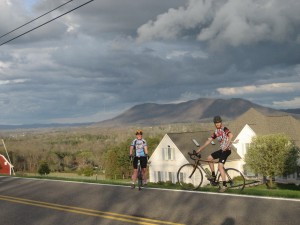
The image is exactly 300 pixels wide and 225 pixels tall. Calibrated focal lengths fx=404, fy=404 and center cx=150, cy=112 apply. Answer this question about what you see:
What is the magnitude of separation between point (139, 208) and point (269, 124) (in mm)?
46367

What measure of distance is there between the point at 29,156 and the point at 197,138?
245ft

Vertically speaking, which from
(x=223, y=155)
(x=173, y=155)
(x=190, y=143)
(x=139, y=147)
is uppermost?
(x=190, y=143)

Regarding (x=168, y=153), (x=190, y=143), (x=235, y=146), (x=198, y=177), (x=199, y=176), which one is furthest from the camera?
(x=235, y=146)

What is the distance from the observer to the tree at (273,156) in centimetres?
4172

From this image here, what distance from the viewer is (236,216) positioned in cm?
902

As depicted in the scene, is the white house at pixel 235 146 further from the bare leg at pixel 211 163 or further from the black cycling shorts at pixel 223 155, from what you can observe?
the black cycling shorts at pixel 223 155

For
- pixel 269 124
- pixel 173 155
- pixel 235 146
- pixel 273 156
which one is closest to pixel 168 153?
pixel 173 155

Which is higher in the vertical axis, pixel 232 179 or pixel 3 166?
pixel 3 166

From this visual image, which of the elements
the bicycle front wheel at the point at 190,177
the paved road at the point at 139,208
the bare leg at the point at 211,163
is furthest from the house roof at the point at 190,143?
the bare leg at the point at 211,163

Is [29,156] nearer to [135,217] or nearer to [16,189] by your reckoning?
[16,189]

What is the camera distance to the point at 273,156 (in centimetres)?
4209

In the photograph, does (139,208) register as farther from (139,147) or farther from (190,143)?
(190,143)

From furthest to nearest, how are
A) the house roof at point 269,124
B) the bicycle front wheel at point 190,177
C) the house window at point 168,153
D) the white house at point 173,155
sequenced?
the house roof at point 269,124, the house window at point 168,153, the white house at point 173,155, the bicycle front wheel at point 190,177

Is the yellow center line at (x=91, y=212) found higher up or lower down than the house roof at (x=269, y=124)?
lower down
